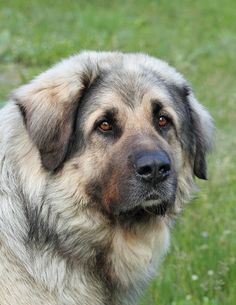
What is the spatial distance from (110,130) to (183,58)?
9.40 m

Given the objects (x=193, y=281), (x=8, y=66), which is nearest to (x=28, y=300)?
(x=193, y=281)

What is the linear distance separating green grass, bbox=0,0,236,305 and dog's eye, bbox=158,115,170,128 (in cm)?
140

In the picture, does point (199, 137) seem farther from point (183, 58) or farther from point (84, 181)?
point (183, 58)

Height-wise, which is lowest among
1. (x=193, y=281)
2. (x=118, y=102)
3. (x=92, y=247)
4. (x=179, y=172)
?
(x=193, y=281)

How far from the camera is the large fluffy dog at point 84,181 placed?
482 cm

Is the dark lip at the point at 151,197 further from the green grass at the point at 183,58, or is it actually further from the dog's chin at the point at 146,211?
the green grass at the point at 183,58

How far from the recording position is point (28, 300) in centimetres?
477

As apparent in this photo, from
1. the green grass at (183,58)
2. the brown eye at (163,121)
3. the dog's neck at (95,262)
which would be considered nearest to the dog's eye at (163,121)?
the brown eye at (163,121)

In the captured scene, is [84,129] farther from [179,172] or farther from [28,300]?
[28,300]

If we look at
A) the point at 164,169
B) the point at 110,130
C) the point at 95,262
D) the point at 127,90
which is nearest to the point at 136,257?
the point at 95,262

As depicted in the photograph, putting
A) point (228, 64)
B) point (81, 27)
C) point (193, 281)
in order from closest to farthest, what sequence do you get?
point (193, 281) → point (228, 64) → point (81, 27)

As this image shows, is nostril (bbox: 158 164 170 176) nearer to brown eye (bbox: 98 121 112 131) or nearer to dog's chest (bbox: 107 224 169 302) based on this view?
brown eye (bbox: 98 121 112 131)

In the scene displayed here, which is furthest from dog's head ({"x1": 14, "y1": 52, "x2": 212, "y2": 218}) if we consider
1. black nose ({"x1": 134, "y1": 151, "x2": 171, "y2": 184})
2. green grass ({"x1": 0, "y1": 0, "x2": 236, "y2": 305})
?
green grass ({"x1": 0, "y1": 0, "x2": 236, "y2": 305})

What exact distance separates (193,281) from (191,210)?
138cm
